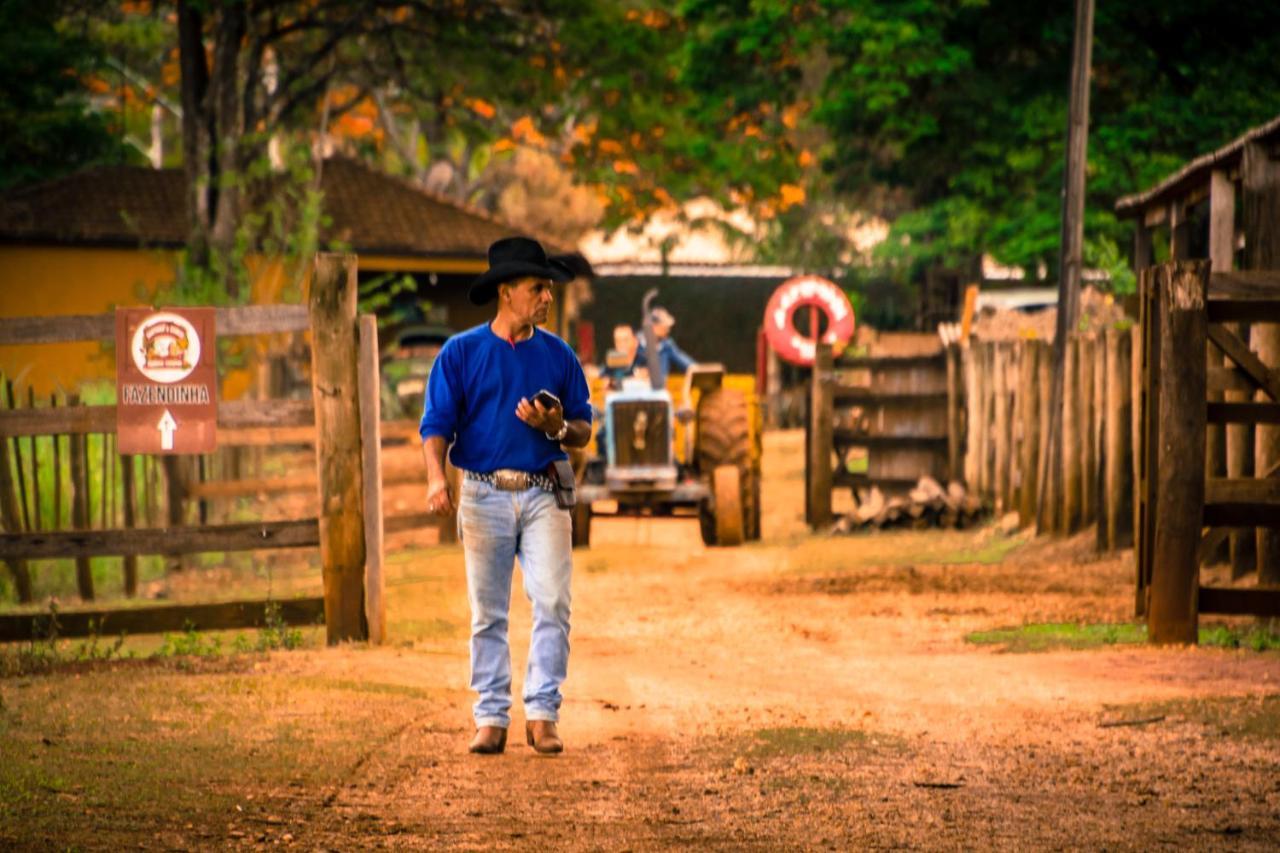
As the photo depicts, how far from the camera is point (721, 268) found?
1825 inches

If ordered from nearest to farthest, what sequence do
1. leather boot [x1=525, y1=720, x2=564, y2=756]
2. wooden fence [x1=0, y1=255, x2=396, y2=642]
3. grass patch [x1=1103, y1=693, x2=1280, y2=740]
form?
leather boot [x1=525, y1=720, x2=564, y2=756] → grass patch [x1=1103, y1=693, x2=1280, y2=740] → wooden fence [x1=0, y1=255, x2=396, y2=642]

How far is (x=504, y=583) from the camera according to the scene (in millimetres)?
7977

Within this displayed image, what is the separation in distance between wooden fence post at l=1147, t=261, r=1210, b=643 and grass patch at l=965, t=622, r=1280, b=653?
0.36 metres

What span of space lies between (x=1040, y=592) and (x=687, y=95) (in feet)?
63.8

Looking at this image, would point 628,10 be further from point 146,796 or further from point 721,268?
point 146,796

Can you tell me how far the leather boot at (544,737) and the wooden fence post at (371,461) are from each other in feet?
9.93

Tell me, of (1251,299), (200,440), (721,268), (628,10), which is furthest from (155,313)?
(721,268)

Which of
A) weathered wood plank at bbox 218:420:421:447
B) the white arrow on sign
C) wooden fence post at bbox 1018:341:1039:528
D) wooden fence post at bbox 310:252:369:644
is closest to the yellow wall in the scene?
weathered wood plank at bbox 218:420:421:447

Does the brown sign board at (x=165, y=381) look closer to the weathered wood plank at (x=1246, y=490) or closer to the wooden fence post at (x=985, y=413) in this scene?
the weathered wood plank at (x=1246, y=490)

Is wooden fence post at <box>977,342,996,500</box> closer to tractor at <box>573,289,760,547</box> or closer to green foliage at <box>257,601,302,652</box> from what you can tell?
tractor at <box>573,289,760,547</box>

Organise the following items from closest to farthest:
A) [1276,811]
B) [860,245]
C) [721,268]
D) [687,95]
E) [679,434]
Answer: [1276,811]
[679,434]
[687,95]
[721,268]
[860,245]

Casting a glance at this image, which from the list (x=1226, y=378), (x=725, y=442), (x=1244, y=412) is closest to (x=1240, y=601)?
(x=1244, y=412)

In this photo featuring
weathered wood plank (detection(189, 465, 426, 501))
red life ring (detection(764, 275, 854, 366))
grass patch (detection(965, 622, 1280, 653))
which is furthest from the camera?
red life ring (detection(764, 275, 854, 366))

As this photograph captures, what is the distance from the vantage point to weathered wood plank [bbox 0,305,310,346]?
34.3ft
